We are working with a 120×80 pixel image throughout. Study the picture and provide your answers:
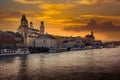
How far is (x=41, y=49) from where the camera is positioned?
130250 millimetres

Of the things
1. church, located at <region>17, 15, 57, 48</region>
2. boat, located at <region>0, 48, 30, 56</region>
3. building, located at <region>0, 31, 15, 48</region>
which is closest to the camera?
boat, located at <region>0, 48, 30, 56</region>

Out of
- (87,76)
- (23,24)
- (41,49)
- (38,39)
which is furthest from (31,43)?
(87,76)

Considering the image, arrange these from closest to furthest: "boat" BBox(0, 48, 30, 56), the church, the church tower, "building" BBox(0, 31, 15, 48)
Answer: "boat" BBox(0, 48, 30, 56)
"building" BBox(0, 31, 15, 48)
the church
the church tower

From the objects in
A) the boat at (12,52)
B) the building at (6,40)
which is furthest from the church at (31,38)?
the boat at (12,52)

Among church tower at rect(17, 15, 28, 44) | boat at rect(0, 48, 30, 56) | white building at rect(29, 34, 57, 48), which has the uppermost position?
church tower at rect(17, 15, 28, 44)

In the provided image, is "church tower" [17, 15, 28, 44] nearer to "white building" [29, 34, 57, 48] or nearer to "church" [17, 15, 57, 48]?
"church" [17, 15, 57, 48]

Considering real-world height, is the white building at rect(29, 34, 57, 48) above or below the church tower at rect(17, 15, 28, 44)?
below

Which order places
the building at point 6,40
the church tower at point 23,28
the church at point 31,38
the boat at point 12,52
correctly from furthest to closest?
the church tower at point 23,28 < the church at point 31,38 < the building at point 6,40 < the boat at point 12,52

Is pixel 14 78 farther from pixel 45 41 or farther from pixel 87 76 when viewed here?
pixel 45 41

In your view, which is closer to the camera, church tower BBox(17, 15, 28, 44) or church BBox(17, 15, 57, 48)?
church BBox(17, 15, 57, 48)

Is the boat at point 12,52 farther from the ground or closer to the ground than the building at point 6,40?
closer to the ground

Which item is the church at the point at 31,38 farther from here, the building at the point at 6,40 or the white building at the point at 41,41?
the building at the point at 6,40

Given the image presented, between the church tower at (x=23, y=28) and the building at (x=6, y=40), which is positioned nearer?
the building at (x=6, y=40)

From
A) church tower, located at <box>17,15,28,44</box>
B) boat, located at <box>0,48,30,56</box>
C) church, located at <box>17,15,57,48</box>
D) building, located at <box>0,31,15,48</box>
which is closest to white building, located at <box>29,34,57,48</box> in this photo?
church, located at <box>17,15,57,48</box>
